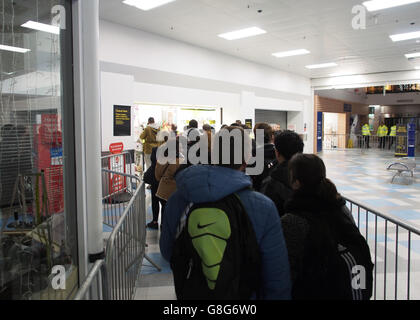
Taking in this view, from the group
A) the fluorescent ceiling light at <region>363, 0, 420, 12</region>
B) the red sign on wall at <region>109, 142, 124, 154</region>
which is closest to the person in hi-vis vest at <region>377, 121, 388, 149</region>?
the fluorescent ceiling light at <region>363, 0, 420, 12</region>

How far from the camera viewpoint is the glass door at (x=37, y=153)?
5.86 feet

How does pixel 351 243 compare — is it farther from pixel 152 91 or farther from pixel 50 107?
pixel 152 91

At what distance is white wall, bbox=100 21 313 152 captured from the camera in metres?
7.27

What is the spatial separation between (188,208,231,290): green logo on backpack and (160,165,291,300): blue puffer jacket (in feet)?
0.24

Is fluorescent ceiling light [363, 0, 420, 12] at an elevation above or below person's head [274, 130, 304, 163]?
above

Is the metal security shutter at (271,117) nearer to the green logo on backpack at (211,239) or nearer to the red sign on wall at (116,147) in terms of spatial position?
the red sign on wall at (116,147)

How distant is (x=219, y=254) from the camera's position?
51.9 inches

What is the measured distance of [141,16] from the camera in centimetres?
694

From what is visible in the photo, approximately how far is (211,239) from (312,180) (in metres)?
0.63

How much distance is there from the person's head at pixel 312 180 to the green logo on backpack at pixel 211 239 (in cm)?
52

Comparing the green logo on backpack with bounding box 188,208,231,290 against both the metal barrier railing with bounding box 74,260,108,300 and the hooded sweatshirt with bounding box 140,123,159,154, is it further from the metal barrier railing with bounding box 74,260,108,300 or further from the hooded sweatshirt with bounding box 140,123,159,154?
the hooded sweatshirt with bounding box 140,123,159,154

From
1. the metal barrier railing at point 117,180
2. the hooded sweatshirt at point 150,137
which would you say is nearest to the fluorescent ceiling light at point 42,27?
the metal barrier railing at point 117,180

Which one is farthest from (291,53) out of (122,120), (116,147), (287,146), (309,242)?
(309,242)

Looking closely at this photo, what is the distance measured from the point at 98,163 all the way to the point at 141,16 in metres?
5.59
